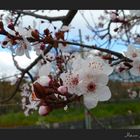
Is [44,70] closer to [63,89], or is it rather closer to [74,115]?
[63,89]

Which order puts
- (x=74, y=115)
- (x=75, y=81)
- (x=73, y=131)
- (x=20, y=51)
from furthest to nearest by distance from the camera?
(x=74, y=115) < (x=73, y=131) < (x=20, y=51) < (x=75, y=81)

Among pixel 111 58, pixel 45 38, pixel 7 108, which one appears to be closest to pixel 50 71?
pixel 45 38

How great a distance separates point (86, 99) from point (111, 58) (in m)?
0.55

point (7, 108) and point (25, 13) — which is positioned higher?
point (25, 13)

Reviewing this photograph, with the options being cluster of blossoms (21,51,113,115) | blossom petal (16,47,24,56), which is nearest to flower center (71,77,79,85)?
cluster of blossoms (21,51,113,115)

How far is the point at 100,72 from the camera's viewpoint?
954mm

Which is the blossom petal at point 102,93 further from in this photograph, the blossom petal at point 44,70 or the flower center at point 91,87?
the blossom petal at point 44,70

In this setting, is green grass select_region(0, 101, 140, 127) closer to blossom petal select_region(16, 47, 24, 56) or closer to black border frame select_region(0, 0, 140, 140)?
black border frame select_region(0, 0, 140, 140)

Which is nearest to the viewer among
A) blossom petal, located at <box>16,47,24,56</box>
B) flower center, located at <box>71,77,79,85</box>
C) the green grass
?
flower center, located at <box>71,77,79,85</box>

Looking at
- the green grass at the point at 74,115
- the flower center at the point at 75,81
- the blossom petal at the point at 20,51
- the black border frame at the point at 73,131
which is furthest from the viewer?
the green grass at the point at 74,115

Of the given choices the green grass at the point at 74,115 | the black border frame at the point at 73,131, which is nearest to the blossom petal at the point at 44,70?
the black border frame at the point at 73,131

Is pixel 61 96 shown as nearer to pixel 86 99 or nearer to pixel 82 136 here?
pixel 86 99

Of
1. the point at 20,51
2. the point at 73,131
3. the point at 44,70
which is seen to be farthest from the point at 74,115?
the point at 44,70

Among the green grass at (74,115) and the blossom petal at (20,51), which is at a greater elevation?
the blossom petal at (20,51)
